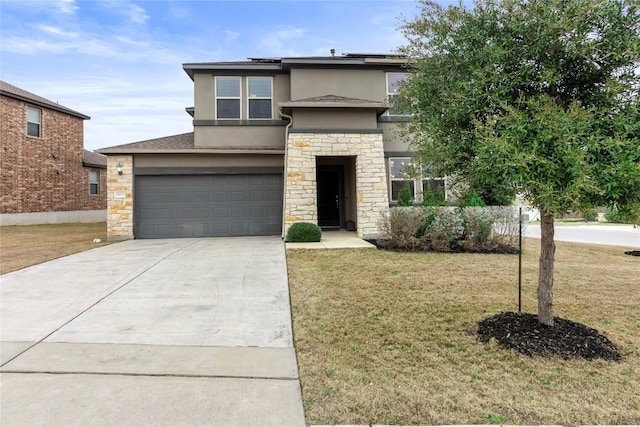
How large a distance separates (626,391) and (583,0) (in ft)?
10.9

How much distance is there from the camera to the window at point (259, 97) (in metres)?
13.5

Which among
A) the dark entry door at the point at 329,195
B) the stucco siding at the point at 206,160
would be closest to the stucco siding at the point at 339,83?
the stucco siding at the point at 206,160

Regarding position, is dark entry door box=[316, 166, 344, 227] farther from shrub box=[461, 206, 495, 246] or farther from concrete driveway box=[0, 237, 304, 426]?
concrete driveway box=[0, 237, 304, 426]

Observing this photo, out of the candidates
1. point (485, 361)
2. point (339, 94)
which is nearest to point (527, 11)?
point (485, 361)

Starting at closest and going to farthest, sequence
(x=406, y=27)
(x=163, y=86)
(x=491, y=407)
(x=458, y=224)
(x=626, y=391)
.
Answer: (x=491, y=407)
(x=626, y=391)
(x=406, y=27)
(x=458, y=224)
(x=163, y=86)

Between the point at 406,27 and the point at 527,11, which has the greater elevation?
the point at 406,27

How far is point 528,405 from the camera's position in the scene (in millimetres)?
2766

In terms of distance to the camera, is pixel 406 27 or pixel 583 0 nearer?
pixel 583 0

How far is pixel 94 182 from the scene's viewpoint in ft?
78.5

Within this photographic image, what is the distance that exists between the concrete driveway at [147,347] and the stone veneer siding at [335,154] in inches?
163

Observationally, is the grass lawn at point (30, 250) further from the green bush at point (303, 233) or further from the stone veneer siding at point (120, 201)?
the green bush at point (303, 233)

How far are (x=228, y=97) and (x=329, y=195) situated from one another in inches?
213

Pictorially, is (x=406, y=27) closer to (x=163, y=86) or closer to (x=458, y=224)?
(x=458, y=224)

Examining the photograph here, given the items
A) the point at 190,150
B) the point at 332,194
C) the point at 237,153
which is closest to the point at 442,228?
the point at 332,194
